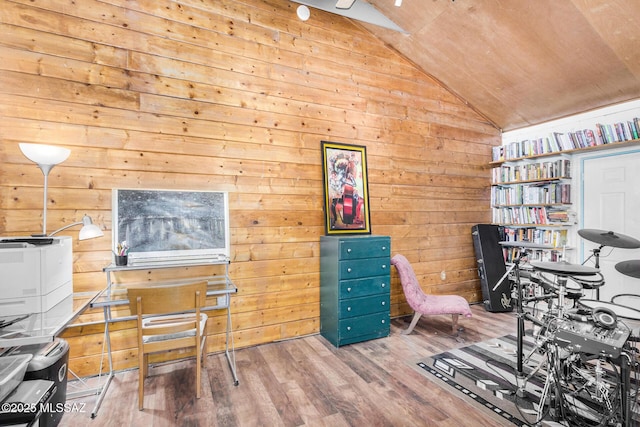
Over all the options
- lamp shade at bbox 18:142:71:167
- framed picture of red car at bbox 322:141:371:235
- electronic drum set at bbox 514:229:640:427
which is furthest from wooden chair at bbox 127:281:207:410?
electronic drum set at bbox 514:229:640:427

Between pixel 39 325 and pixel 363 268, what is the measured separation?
93.2 inches

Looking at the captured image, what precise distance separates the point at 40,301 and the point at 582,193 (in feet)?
17.1

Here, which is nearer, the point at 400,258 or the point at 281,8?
the point at 281,8

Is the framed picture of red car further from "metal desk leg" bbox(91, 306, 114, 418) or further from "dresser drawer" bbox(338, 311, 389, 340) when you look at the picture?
"metal desk leg" bbox(91, 306, 114, 418)

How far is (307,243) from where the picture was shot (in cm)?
322

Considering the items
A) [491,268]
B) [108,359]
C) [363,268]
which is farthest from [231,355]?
[491,268]

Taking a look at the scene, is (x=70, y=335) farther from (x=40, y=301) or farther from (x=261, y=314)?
(x=261, y=314)

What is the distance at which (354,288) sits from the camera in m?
2.98

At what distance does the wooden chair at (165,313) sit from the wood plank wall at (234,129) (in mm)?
637

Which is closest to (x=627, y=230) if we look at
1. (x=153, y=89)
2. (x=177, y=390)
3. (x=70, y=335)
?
(x=177, y=390)

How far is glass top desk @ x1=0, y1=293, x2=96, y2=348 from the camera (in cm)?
140

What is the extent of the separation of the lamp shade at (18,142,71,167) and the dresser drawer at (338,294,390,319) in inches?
97.9

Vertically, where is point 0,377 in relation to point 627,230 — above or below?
below

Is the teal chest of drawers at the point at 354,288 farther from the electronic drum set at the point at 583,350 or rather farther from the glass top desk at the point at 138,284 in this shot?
the electronic drum set at the point at 583,350
